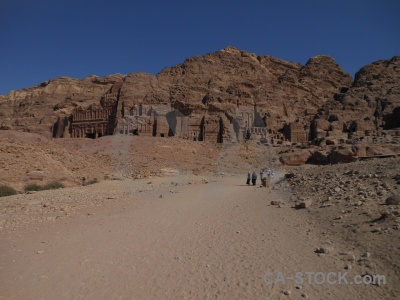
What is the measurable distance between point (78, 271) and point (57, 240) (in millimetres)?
1903

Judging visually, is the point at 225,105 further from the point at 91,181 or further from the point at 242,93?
the point at 91,181

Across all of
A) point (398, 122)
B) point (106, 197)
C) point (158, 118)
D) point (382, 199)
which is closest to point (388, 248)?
point (382, 199)

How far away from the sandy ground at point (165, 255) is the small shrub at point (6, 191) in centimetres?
303

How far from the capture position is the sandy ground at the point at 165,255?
4.13 meters

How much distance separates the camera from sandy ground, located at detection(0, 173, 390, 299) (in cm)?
413

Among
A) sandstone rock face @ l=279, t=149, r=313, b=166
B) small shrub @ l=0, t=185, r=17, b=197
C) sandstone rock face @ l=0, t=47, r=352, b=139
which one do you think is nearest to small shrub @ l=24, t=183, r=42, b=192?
small shrub @ l=0, t=185, r=17, b=197

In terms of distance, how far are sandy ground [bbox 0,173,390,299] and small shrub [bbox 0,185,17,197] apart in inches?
119

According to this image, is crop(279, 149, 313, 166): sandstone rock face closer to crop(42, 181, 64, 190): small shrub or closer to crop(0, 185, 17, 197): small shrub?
crop(42, 181, 64, 190): small shrub

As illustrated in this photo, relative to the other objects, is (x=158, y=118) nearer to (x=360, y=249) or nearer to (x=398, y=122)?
(x=398, y=122)

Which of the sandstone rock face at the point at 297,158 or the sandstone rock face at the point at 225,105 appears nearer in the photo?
the sandstone rock face at the point at 297,158

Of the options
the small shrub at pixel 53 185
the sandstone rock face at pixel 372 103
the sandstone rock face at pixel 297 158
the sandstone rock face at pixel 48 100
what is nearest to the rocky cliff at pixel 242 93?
the sandstone rock face at pixel 48 100

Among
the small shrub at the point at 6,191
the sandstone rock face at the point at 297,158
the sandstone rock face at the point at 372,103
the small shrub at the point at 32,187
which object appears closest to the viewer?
the small shrub at the point at 6,191

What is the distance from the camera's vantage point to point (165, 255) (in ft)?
18.1

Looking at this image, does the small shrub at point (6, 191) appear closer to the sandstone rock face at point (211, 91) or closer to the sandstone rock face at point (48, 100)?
the sandstone rock face at point (211, 91)
